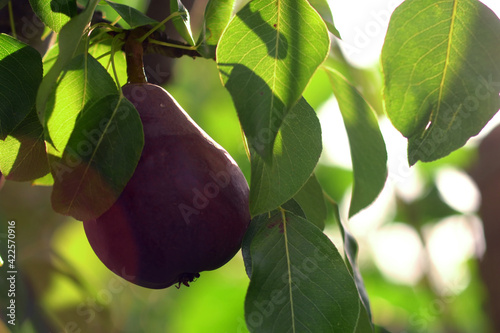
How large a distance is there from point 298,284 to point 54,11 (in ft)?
1.09

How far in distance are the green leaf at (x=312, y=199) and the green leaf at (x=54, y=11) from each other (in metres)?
0.31

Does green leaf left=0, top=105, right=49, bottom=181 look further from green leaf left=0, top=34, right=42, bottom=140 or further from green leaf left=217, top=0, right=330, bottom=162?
green leaf left=217, top=0, right=330, bottom=162

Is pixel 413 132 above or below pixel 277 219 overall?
above

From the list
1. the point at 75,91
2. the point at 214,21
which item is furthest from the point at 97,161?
the point at 214,21

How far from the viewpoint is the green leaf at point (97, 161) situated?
1.62 ft

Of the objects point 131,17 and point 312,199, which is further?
point 312,199

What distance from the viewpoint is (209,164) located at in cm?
55

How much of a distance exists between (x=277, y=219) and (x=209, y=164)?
9cm

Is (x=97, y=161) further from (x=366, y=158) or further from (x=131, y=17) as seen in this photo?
(x=366, y=158)

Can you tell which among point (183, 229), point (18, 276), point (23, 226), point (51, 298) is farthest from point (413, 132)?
point (23, 226)

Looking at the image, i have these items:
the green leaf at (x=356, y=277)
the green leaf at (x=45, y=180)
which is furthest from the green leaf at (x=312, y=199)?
the green leaf at (x=45, y=180)

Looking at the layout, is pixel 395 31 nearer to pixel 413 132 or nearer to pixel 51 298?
pixel 413 132

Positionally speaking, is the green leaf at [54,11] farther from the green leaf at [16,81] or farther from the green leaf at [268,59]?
the green leaf at [268,59]

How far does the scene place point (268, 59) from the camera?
50cm
